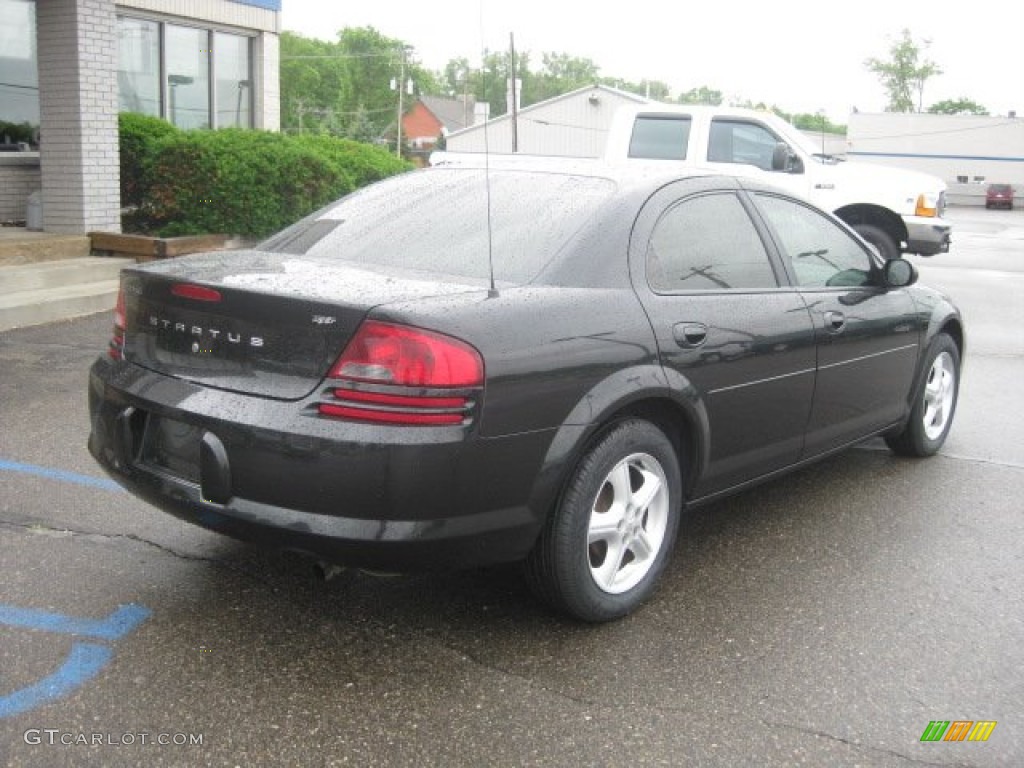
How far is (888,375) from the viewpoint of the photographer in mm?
5406

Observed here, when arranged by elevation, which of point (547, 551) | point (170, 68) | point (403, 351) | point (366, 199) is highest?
point (170, 68)

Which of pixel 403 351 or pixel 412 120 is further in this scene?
pixel 412 120

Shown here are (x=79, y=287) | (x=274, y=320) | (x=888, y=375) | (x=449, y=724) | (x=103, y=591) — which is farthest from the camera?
(x=79, y=287)

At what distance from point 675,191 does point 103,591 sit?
258 cm

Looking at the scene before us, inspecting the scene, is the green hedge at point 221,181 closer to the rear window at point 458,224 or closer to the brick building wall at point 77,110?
the brick building wall at point 77,110

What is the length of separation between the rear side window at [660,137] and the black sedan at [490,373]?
25.9ft

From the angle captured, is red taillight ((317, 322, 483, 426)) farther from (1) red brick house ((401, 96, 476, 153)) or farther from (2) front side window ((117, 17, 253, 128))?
(1) red brick house ((401, 96, 476, 153))

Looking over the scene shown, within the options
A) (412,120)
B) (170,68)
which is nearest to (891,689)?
(170,68)

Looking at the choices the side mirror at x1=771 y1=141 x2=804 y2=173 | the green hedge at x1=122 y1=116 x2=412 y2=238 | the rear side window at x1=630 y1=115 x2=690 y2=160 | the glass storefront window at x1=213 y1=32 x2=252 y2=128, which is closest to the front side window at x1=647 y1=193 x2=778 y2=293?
the green hedge at x1=122 y1=116 x2=412 y2=238

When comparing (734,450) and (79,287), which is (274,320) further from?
(79,287)

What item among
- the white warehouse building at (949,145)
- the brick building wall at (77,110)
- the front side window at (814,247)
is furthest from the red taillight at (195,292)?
the white warehouse building at (949,145)

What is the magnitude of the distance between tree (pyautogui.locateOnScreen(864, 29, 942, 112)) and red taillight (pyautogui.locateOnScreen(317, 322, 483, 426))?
4031 inches

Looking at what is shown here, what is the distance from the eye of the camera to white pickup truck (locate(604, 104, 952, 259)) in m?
12.6

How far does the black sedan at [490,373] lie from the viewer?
3264mm
